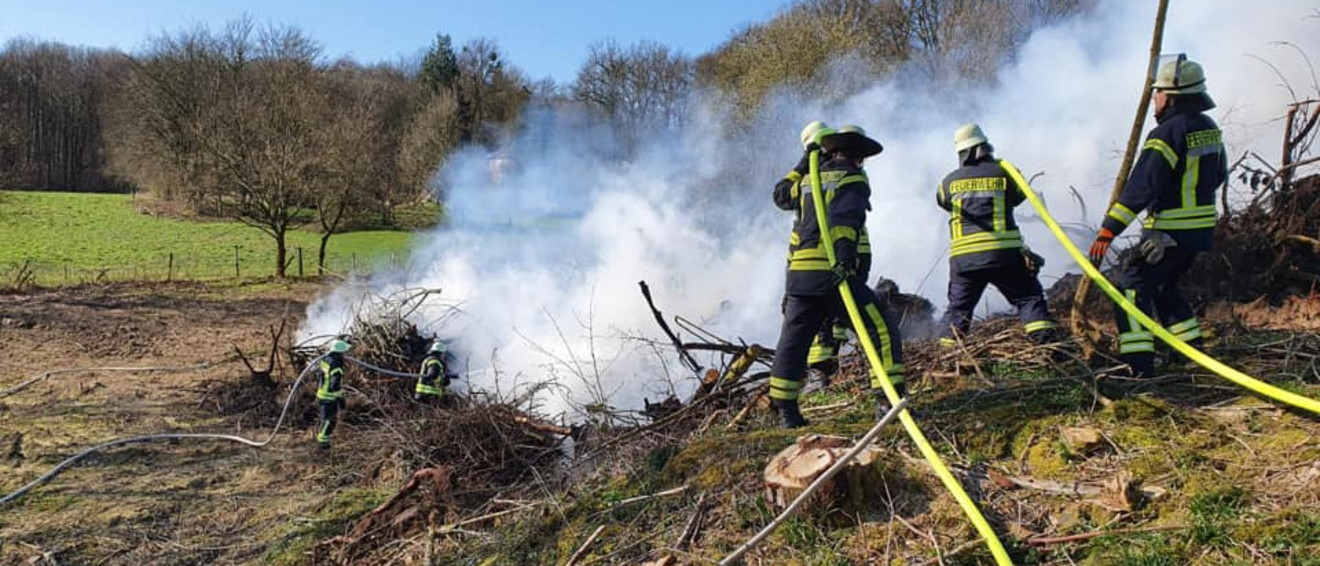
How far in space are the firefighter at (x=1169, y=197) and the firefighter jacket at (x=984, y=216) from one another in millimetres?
521

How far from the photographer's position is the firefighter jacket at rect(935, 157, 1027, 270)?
470 centimetres

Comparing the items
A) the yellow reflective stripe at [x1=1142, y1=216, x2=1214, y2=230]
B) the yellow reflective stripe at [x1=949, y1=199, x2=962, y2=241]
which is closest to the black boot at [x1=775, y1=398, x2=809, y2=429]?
the yellow reflective stripe at [x1=949, y1=199, x2=962, y2=241]

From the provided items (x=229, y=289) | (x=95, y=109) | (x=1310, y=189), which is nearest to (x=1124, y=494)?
(x=1310, y=189)

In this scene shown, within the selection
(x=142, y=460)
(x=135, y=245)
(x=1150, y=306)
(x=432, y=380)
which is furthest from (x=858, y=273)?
(x=135, y=245)

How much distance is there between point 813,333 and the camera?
4.18 m

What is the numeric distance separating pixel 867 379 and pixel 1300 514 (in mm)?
2442

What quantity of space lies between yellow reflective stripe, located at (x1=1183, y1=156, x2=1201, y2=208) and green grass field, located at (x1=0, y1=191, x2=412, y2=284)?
17873 millimetres

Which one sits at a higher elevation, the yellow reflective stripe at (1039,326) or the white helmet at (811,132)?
the white helmet at (811,132)

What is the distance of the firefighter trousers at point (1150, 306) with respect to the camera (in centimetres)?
404

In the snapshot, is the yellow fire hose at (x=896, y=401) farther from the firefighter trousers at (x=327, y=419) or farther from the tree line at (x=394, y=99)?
the tree line at (x=394, y=99)

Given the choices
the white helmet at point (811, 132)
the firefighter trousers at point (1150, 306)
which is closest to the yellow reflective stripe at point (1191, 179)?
the firefighter trousers at point (1150, 306)

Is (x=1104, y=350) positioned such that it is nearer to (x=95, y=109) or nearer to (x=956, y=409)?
(x=956, y=409)

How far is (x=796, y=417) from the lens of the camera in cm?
419

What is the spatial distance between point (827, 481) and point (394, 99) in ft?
93.1
